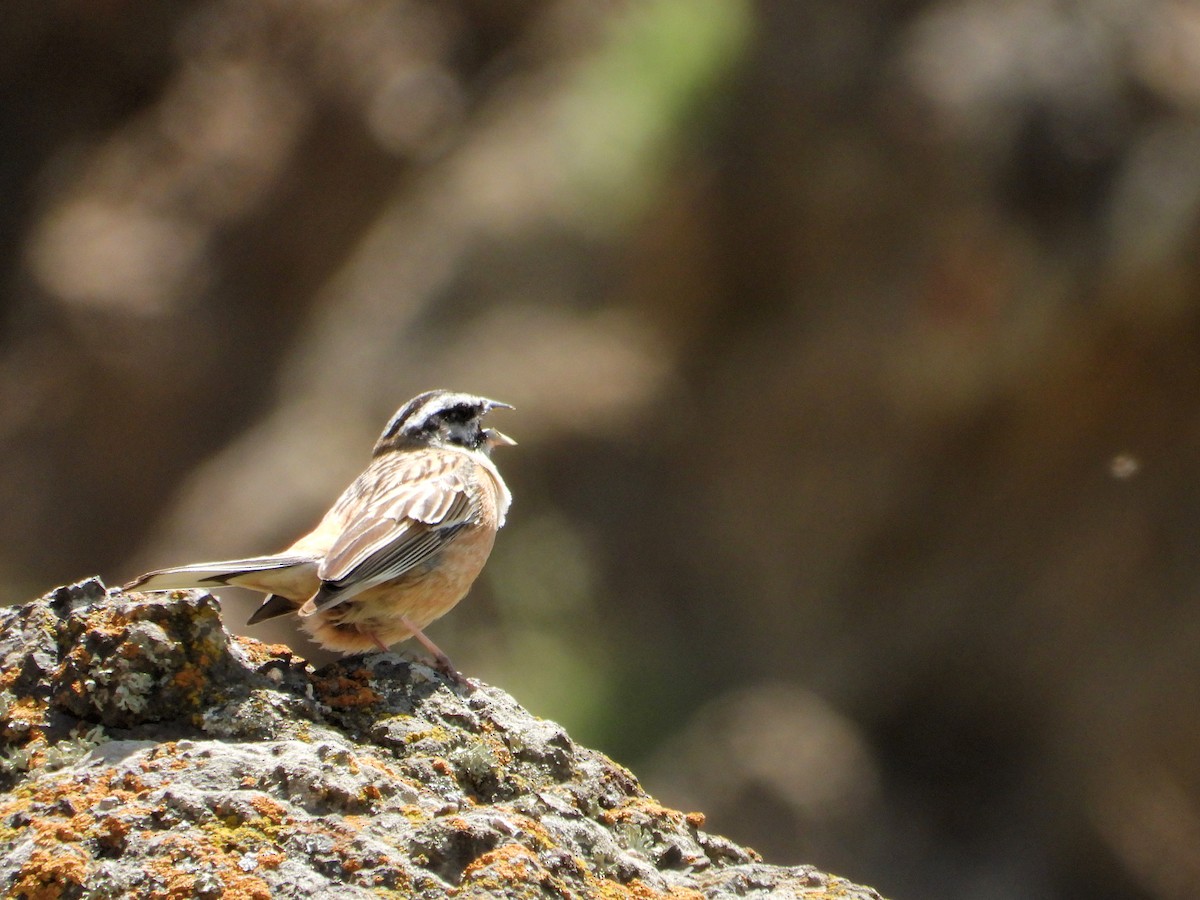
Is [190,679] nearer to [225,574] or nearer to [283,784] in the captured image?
[283,784]

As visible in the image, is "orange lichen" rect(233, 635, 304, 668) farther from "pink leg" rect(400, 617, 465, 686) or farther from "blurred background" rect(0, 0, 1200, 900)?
"blurred background" rect(0, 0, 1200, 900)

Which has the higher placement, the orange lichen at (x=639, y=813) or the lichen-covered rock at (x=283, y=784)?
the orange lichen at (x=639, y=813)

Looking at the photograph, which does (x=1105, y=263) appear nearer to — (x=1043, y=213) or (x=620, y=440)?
(x=1043, y=213)

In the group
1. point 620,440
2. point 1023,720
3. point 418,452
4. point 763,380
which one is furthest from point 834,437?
point 418,452

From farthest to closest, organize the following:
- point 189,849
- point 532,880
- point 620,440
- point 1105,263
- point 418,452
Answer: point 620,440, point 1105,263, point 418,452, point 532,880, point 189,849

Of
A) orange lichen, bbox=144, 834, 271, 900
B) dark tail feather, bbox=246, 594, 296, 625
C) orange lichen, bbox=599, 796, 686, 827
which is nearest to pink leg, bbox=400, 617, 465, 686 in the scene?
dark tail feather, bbox=246, 594, 296, 625

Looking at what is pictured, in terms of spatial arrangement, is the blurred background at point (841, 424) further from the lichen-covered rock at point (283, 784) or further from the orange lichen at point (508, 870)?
the orange lichen at point (508, 870)

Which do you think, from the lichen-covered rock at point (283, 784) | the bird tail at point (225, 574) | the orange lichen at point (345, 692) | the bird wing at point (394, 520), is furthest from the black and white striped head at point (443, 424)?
the orange lichen at point (345, 692)
